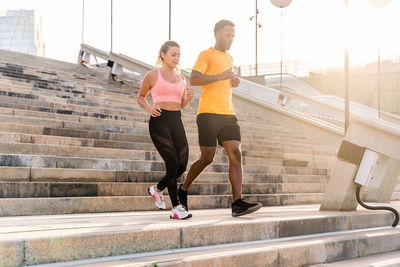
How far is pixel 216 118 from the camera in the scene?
17.2ft

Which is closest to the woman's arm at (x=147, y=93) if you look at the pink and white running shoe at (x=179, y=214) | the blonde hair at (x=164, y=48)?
the blonde hair at (x=164, y=48)

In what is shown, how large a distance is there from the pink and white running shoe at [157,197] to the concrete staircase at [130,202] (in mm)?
115

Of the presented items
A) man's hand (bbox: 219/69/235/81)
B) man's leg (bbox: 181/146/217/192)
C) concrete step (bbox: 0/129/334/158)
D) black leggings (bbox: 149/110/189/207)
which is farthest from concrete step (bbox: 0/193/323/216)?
concrete step (bbox: 0/129/334/158)

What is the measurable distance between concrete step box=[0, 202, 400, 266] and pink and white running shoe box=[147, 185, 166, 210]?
0.08 m

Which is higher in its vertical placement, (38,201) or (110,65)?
(110,65)

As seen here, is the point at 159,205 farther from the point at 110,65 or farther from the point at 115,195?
the point at 110,65

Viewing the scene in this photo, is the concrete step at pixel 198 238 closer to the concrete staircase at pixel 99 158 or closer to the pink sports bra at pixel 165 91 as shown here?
the concrete staircase at pixel 99 158

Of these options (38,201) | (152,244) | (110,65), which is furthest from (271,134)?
(152,244)

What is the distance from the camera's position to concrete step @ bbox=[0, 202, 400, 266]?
3.35 meters

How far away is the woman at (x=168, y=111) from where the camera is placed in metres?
5.07

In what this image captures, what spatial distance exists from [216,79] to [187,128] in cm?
461

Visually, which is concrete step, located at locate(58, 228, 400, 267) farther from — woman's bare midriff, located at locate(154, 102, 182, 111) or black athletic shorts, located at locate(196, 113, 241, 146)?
woman's bare midriff, located at locate(154, 102, 182, 111)

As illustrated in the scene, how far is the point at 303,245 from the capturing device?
14.3 ft

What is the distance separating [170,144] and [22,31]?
88256 millimetres
